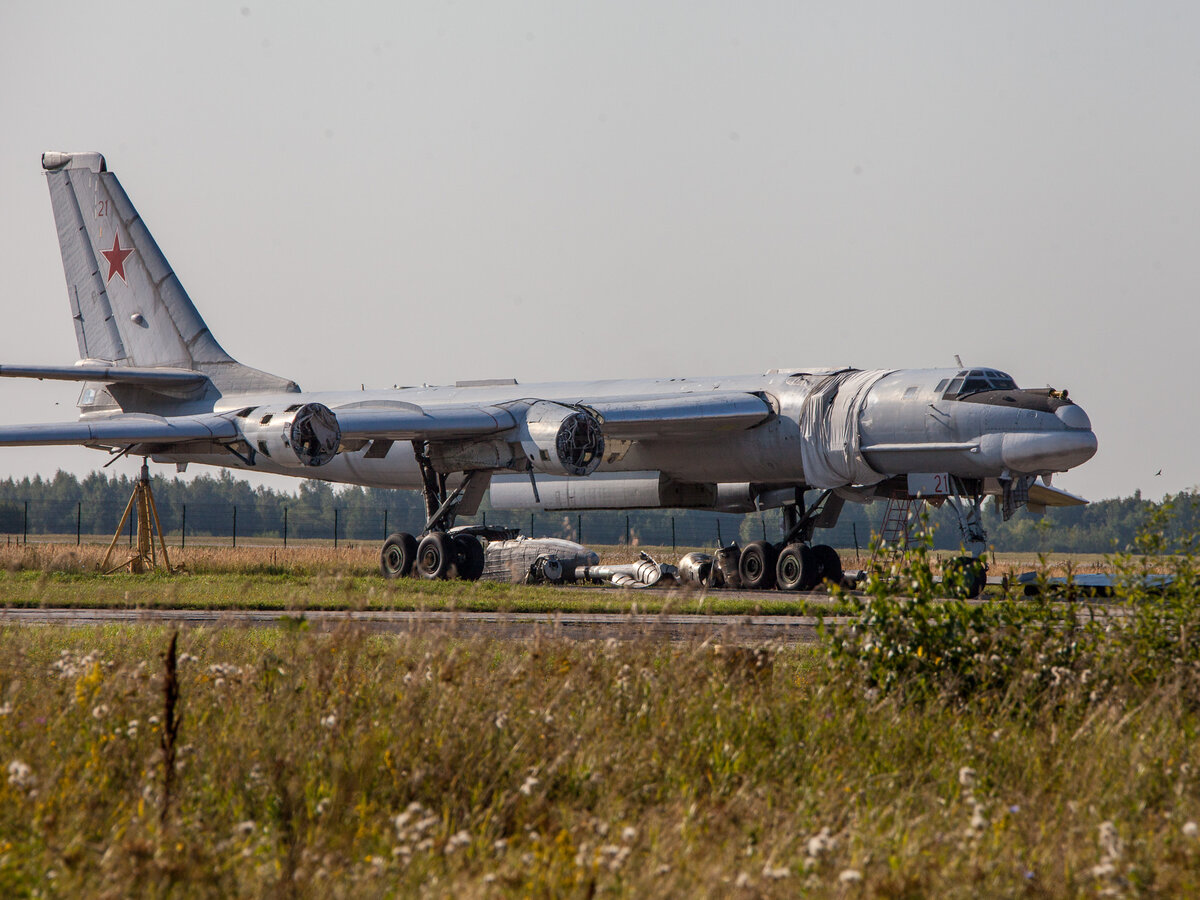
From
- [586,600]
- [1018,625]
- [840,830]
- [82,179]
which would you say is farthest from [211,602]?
[82,179]

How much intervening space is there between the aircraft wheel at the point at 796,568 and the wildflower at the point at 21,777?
57.3 ft

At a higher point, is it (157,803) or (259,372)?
(259,372)

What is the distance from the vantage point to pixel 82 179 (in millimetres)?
28234

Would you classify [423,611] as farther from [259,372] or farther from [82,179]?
[82,179]

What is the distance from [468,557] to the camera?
2256 cm

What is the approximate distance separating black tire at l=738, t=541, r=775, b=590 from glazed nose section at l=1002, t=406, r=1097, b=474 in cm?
470

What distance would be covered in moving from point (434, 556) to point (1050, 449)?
10.4 metres

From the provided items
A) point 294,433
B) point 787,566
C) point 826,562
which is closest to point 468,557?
point 294,433

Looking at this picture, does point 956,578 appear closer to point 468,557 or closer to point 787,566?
point 787,566

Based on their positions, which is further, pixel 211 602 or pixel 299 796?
pixel 211 602

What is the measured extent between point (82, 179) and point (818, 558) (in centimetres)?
1829

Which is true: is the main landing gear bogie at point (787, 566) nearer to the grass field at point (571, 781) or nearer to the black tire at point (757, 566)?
the black tire at point (757, 566)

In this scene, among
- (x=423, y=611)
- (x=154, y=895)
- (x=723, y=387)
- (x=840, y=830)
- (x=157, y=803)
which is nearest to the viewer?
(x=154, y=895)

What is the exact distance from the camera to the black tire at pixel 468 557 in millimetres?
22469
